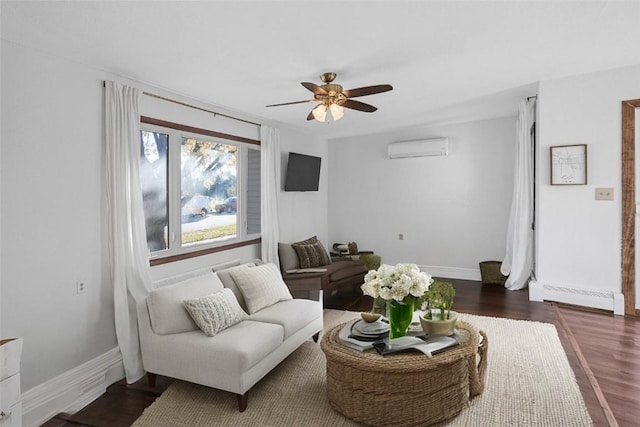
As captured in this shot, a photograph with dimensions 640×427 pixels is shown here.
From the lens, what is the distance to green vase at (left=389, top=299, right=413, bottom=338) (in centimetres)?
247

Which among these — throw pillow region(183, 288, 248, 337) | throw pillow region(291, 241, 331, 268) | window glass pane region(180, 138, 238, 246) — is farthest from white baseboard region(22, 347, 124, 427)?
throw pillow region(291, 241, 331, 268)

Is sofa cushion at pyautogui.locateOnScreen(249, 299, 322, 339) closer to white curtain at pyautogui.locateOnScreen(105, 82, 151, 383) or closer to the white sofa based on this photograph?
the white sofa

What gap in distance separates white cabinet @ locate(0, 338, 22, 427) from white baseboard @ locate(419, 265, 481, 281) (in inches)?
215

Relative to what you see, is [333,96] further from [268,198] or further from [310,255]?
[310,255]

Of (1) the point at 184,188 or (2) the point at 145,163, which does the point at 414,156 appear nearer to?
(1) the point at 184,188

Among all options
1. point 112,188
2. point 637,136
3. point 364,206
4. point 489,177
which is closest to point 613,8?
point 637,136

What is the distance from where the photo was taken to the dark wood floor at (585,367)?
251 cm

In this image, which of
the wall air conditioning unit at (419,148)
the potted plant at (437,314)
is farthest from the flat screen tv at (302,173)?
the potted plant at (437,314)

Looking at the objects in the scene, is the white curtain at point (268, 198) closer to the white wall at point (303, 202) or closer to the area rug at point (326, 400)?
the white wall at point (303, 202)

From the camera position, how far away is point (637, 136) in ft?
13.2

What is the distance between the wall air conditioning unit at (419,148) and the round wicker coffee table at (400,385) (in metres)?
4.16

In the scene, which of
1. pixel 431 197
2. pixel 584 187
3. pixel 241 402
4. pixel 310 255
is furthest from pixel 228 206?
pixel 584 187

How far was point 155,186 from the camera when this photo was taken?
379 centimetres

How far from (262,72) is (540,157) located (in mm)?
3297
